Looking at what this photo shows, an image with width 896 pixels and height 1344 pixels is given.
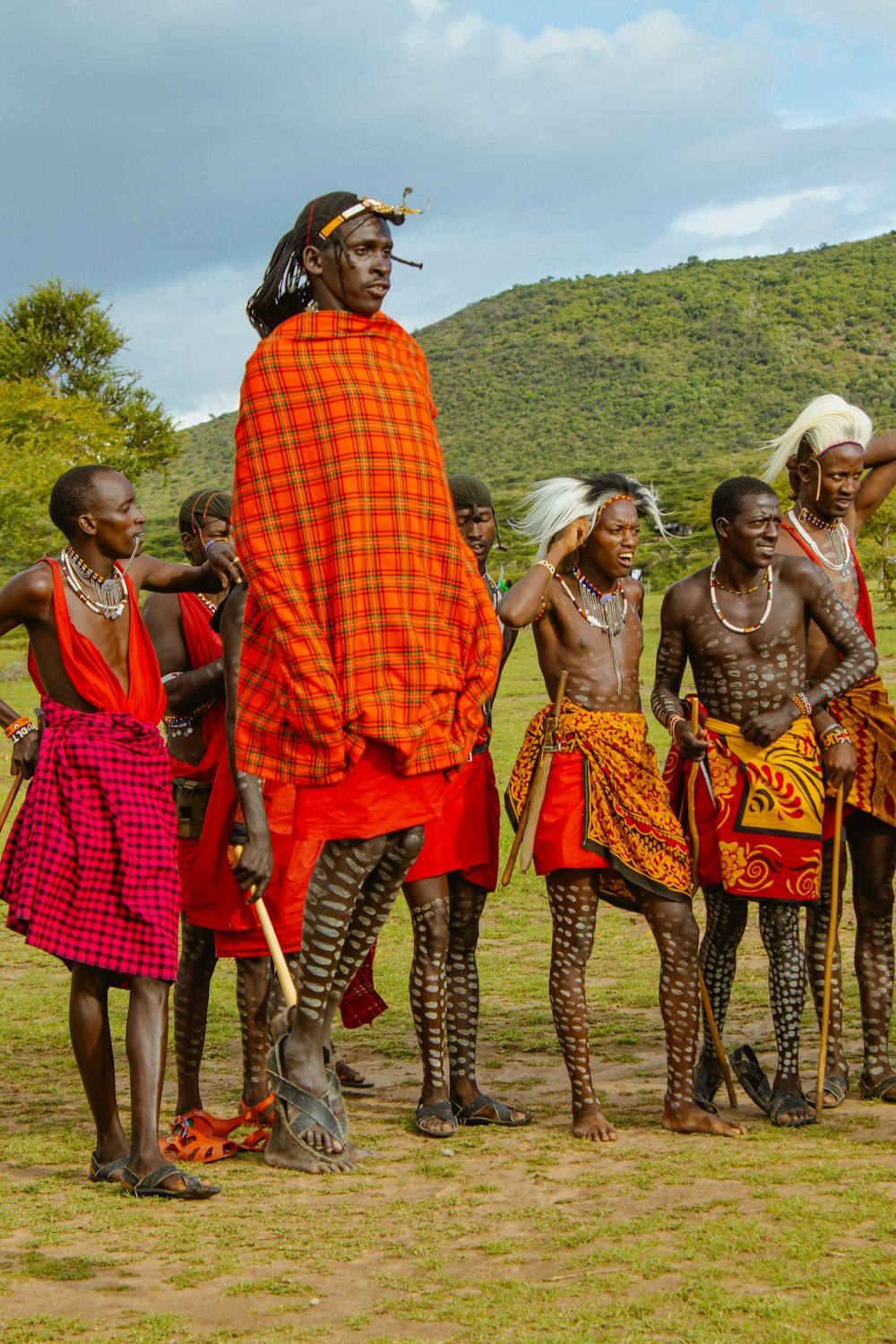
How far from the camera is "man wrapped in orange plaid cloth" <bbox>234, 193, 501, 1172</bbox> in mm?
4039

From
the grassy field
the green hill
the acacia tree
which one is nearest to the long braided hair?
the grassy field

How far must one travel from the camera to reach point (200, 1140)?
4438 mm

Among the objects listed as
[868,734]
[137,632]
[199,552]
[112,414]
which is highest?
[112,414]

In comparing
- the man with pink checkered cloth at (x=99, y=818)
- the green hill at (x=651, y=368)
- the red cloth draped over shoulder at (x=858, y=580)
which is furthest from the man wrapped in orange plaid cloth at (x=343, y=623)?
the green hill at (x=651, y=368)

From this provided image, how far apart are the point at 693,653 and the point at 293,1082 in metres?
2.06

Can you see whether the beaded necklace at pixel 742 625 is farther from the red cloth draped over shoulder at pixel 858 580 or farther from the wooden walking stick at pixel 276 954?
the wooden walking stick at pixel 276 954

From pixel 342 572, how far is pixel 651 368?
78.1 metres

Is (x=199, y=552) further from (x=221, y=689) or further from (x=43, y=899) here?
(x=43, y=899)

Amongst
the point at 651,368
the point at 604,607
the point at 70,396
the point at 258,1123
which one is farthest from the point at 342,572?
the point at 651,368

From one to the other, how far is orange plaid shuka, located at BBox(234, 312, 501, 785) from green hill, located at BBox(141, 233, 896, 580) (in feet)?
162

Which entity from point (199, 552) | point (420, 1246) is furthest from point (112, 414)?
point (420, 1246)

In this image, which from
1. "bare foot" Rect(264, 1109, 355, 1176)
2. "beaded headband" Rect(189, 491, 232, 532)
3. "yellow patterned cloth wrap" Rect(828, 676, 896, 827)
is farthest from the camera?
"beaded headband" Rect(189, 491, 232, 532)

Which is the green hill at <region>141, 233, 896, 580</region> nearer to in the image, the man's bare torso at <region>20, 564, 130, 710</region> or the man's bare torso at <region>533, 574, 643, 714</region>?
the man's bare torso at <region>533, 574, 643, 714</region>

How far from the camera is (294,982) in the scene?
14.0 ft
